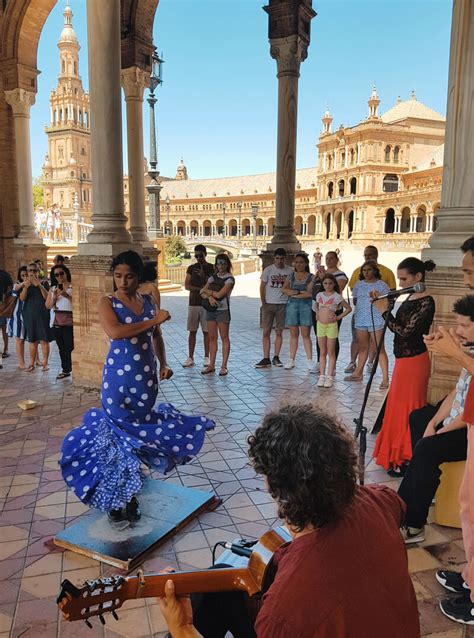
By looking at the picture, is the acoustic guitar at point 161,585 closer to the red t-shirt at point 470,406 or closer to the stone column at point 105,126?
the red t-shirt at point 470,406

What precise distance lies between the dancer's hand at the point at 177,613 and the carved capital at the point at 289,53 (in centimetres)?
958

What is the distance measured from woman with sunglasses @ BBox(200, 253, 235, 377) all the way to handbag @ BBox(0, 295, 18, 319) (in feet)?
8.04

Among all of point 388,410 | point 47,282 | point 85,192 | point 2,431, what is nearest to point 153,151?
point 47,282

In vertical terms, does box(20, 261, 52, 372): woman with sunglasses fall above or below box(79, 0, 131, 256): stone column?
below

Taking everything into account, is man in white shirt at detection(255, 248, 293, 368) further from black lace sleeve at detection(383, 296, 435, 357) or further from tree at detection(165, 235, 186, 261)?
tree at detection(165, 235, 186, 261)

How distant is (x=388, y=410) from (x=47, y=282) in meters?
5.75

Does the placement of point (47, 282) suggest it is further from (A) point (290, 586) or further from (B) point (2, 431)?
(A) point (290, 586)

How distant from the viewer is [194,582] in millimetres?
1358

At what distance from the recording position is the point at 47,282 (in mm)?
7754

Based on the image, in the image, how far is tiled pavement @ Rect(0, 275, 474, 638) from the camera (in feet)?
7.91

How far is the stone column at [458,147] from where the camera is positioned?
412 centimetres

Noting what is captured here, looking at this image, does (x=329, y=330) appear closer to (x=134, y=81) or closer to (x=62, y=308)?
(x=62, y=308)

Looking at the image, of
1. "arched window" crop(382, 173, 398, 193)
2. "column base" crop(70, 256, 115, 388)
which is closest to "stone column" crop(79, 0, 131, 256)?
"column base" crop(70, 256, 115, 388)

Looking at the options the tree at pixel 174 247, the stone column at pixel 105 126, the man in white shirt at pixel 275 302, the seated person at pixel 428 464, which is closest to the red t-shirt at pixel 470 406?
the seated person at pixel 428 464
